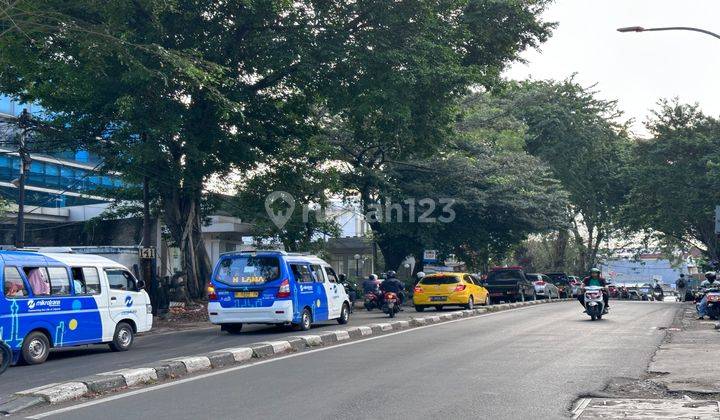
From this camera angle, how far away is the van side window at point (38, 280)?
540 inches

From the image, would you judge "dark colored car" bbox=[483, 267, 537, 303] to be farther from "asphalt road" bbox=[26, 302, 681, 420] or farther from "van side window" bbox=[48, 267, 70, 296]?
"van side window" bbox=[48, 267, 70, 296]

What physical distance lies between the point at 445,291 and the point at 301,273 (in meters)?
A: 11.1

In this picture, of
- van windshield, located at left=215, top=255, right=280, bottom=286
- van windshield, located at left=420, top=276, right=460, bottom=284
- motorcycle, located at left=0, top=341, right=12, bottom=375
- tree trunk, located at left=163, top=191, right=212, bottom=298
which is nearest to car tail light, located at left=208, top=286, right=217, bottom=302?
van windshield, located at left=215, top=255, right=280, bottom=286

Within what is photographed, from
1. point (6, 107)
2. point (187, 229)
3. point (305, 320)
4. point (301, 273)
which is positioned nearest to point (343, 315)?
point (305, 320)

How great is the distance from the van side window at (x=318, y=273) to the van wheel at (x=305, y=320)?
3.23ft

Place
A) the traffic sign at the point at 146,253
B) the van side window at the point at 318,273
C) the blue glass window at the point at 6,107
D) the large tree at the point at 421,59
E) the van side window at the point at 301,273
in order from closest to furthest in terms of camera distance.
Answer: the van side window at the point at 301,273 < the van side window at the point at 318,273 < the large tree at the point at 421,59 < the traffic sign at the point at 146,253 < the blue glass window at the point at 6,107

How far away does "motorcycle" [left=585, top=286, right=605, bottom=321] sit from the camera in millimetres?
22984

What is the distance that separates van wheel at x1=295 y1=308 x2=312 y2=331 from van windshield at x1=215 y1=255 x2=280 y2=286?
1312mm

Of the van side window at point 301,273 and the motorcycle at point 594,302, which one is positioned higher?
the van side window at point 301,273

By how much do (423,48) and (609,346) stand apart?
10.1 m

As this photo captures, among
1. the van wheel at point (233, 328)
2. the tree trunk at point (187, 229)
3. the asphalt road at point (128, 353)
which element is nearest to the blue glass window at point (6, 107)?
the tree trunk at point (187, 229)

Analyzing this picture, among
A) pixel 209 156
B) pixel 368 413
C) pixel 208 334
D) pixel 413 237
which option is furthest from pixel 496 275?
pixel 368 413

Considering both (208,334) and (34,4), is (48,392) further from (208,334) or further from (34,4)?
(34,4)

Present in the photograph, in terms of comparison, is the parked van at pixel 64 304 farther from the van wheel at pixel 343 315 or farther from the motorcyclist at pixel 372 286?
the motorcyclist at pixel 372 286
